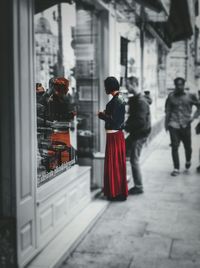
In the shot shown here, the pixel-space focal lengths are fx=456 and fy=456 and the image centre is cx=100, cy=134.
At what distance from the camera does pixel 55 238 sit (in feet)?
19.5

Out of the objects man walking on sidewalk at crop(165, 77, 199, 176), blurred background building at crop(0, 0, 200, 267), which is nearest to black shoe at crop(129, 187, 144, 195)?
blurred background building at crop(0, 0, 200, 267)

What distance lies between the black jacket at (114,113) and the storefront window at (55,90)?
24 cm

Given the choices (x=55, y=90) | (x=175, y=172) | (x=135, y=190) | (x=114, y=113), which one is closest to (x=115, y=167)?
(x=114, y=113)

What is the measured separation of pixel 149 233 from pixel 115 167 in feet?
17.1

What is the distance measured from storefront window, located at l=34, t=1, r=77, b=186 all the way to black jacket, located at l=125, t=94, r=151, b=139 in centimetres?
21

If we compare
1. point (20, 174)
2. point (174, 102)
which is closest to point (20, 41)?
point (20, 174)

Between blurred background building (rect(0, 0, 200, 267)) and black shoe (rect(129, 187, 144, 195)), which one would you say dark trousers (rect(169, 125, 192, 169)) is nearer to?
black shoe (rect(129, 187, 144, 195))

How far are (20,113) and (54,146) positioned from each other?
2884 millimetres

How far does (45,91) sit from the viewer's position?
5.02ft

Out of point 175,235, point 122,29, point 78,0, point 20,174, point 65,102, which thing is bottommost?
point 175,235

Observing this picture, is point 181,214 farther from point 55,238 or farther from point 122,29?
point 122,29

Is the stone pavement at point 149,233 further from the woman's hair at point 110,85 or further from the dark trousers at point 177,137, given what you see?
the woman's hair at point 110,85

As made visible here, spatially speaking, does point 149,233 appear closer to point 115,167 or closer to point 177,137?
point 177,137

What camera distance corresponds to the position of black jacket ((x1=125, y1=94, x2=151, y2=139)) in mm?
1663
